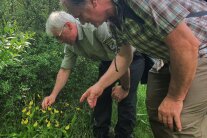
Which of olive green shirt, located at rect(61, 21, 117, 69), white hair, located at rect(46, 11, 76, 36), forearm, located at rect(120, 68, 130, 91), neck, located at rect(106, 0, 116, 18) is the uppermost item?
white hair, located at rect(46, 11, 76, 36)

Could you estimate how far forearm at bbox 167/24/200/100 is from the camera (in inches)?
96.7

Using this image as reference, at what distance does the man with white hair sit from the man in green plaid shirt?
111 centimetres

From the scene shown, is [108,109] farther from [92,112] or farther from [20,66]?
[20,66]

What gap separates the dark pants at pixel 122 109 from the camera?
15.2 feet

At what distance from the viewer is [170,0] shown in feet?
8.23

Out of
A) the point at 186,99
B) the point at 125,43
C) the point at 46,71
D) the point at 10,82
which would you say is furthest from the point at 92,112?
the point at 186,99

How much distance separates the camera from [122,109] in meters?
4.78

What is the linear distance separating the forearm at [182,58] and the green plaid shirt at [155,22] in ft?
0.20

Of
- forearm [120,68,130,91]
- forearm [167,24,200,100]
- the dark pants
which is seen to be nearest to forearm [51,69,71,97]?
the dark pants

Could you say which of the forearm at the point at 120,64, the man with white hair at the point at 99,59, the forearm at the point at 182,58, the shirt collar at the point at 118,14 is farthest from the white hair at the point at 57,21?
Result: the forearm at the point at 182,58

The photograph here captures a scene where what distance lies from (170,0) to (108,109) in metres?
2.57

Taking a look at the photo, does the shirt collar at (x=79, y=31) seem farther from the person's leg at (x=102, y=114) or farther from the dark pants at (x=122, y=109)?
the person's leg at (x=102, y=114)

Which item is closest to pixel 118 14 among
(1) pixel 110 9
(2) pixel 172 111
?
(1) pixel 110 9

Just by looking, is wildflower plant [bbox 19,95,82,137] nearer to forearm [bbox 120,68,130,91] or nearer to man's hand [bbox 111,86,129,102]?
man's hand [bbox 111,86,129,102]
